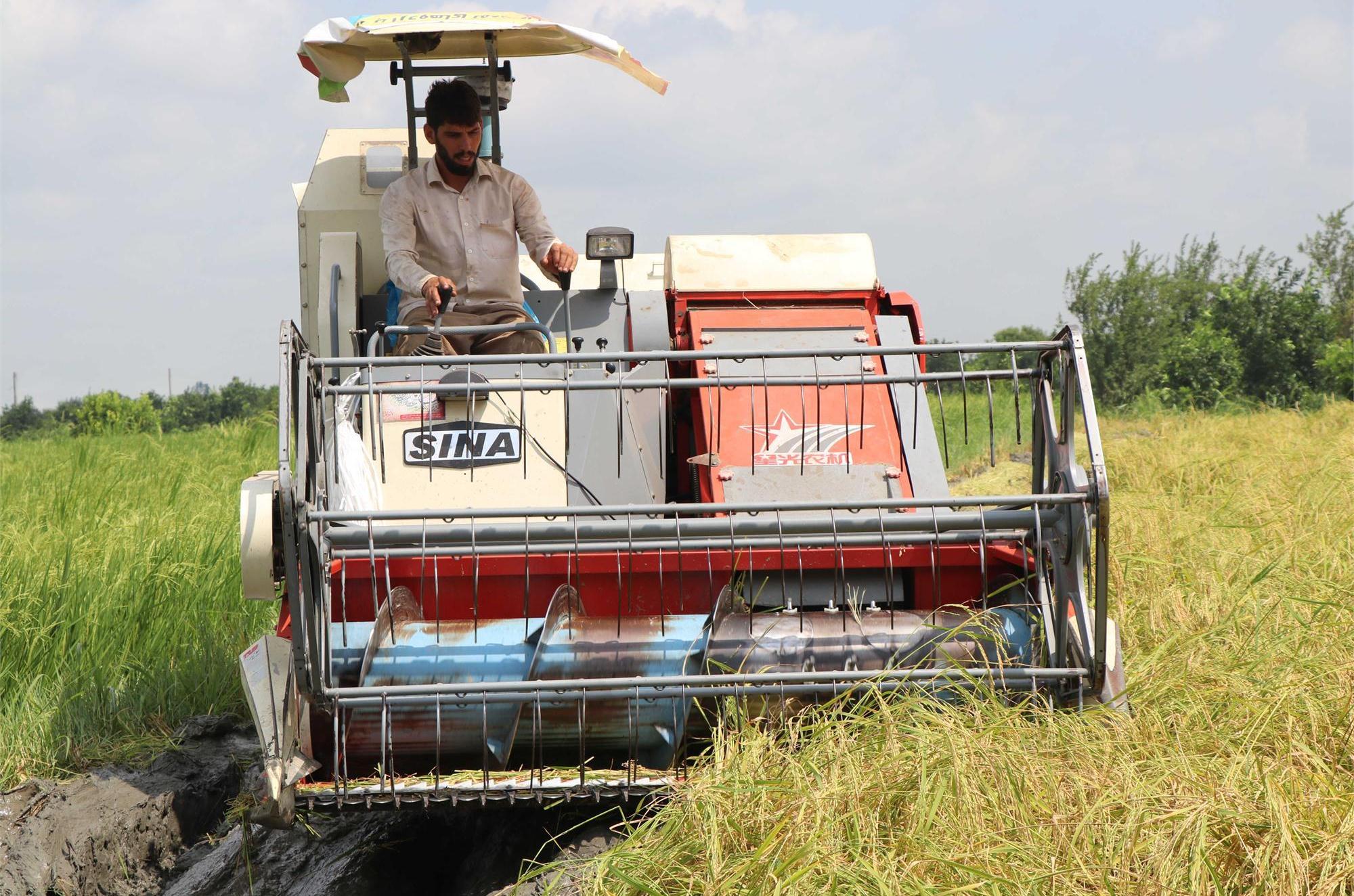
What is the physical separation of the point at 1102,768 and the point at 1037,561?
2.16 feet

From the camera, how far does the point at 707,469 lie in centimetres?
448

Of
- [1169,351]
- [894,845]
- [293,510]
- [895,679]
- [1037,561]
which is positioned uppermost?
[1169,351]

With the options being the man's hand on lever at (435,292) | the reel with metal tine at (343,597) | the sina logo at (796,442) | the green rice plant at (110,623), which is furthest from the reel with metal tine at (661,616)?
the green rice plant at (110,623)

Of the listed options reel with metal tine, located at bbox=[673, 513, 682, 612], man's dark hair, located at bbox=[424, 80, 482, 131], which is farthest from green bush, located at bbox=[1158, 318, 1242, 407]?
reel with metal tine, located at bbox=[673, 513, 682, 612]

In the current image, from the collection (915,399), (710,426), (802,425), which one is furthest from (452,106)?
(915,399)

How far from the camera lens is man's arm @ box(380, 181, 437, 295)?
4.85m

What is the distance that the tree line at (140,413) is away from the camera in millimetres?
15266

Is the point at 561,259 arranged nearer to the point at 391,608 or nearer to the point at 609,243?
the point at 609,243

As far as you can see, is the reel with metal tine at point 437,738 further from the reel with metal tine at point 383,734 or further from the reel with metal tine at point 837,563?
the reel with metal tine at point 837,563

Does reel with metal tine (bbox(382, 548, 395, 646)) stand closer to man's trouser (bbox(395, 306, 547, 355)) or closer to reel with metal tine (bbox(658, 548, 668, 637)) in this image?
reel with metal tine (bbox(658, 548, 668, 637))

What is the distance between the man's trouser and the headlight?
0.40 metres

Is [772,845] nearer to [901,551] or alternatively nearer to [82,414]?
[901,551]

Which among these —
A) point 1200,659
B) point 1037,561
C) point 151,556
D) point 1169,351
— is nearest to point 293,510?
point 1037,561

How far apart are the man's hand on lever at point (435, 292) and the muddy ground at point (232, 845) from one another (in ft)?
5.68
